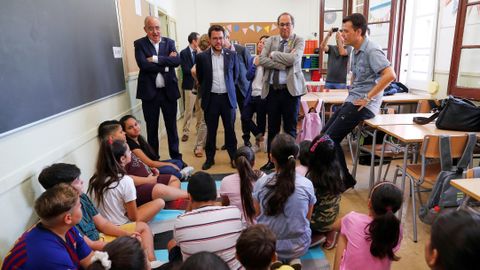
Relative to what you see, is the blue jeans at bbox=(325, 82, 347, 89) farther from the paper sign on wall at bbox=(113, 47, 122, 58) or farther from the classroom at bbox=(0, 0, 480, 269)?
the paper sign on wall at bbox=(113, 47, 122, 58)

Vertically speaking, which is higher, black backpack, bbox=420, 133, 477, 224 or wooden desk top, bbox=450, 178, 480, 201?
wooden desk top, bbox=450, 178, 480, 201

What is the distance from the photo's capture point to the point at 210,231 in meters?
1.37

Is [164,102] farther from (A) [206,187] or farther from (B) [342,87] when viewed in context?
(B) [342,87]

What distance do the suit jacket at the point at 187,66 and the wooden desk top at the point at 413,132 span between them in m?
2.99

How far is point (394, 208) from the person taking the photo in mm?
1439

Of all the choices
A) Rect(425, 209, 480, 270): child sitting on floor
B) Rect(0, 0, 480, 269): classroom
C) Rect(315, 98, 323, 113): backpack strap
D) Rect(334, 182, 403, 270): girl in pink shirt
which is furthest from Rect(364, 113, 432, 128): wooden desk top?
Rect(425, 209, 480, 270): child sitting on floor

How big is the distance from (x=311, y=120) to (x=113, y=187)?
2.40 m

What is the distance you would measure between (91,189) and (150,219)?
53cm

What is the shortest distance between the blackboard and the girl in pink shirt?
1.75 m

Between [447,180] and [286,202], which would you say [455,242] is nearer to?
[286,202]

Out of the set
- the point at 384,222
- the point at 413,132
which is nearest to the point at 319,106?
the point at 413,132

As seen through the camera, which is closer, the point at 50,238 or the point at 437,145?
the point at 50,238

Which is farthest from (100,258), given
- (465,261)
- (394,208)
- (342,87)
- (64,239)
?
(342,87)

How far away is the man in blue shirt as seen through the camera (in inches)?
99.9
